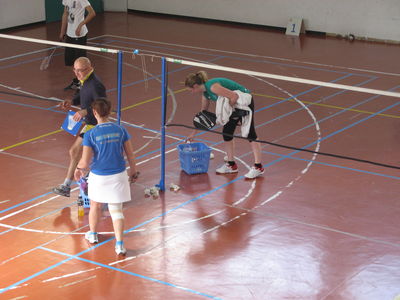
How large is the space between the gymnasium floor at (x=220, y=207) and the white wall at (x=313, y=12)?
16.1 feet

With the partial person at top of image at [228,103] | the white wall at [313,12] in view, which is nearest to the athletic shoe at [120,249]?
the partial person at top of image at [228,103]

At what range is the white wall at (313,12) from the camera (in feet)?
68.7

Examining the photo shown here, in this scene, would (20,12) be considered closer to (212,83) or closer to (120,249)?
(212,83)

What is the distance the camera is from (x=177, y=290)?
716 centimetres

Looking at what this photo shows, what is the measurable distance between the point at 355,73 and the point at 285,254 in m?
9.76

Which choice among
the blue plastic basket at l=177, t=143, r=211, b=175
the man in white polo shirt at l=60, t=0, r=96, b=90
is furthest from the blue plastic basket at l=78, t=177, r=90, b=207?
the man in white polo shirt at l=60, t=0, r=96, b=90

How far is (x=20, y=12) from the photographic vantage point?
21.8 meters

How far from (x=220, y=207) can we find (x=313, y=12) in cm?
1395

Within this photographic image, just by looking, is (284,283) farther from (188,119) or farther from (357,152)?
(188,119)

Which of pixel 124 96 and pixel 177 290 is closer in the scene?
pixel 177 290

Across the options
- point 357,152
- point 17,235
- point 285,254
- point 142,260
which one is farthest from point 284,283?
point 357,152

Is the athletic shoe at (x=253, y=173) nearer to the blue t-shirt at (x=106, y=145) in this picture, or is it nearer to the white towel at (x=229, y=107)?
the white towel at (x=229, y=107)

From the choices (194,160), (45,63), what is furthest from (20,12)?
(194,160)

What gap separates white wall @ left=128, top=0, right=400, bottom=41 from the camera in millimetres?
20953
